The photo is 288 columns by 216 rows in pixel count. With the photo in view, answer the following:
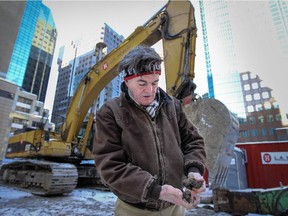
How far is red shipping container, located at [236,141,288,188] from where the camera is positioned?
777cm

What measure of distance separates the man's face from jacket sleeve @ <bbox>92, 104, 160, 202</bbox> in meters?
0.18

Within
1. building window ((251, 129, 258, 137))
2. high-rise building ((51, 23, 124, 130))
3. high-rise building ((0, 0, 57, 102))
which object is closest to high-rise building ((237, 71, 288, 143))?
building window ((251, 129, 258, 137))

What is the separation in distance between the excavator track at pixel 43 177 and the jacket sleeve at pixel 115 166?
17.4 ft

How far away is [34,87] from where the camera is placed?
75.1 meters

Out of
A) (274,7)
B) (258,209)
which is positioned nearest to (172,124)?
(258,209)

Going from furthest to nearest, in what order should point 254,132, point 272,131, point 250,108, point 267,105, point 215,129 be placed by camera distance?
point 250,108
point 267,105
point 254,132
point 272,131
point 215,129

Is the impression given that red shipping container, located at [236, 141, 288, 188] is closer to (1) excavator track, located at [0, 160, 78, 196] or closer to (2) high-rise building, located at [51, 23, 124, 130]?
(1) excavator track, located at [0, 160, 78, 196]

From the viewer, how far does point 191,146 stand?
1.23 m

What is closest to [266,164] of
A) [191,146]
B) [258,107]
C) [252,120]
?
[191,146]

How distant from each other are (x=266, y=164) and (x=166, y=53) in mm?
6530

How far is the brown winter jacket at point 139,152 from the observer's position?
3.03 ft

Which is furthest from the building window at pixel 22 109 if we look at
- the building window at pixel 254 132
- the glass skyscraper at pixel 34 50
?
the building window at pixel 254 132

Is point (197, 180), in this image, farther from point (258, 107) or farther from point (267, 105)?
point (258, 107)

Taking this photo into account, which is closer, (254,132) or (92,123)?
(92,123)
